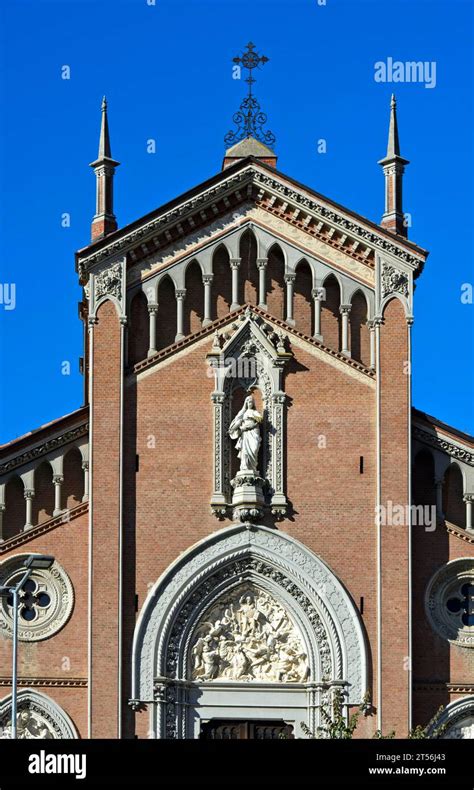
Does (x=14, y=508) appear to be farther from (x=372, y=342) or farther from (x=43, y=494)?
(x=372, y=342)

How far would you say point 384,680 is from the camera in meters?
45.6

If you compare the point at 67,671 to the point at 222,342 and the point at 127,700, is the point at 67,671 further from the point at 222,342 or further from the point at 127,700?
the point at 222,342

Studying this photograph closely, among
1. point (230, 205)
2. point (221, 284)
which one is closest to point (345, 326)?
point (221, 284)

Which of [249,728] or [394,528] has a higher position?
[394,528]

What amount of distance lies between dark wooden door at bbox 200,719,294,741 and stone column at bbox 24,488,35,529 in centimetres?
601

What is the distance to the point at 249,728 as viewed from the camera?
46250 mm

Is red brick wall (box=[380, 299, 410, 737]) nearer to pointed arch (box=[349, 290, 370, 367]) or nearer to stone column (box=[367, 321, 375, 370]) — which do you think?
stone column (box=[367, 321, 375, 370])

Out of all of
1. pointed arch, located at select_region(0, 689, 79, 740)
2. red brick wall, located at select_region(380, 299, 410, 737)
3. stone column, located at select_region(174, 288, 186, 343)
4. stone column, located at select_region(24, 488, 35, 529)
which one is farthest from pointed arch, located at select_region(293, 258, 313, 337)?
pointed arch, located at select_region(0, 689, 79, 740)

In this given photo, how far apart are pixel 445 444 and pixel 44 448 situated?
917 cm

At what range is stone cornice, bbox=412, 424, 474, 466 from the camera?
47.2 metres

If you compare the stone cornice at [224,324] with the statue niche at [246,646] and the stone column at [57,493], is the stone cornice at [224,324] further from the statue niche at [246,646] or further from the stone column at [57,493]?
the statue niche at [246,646]

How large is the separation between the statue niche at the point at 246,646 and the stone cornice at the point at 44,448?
5.00m
